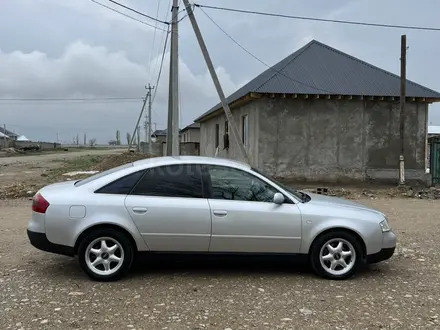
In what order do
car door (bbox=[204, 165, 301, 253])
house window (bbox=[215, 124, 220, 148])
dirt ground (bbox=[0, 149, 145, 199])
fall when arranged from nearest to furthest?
car door (bbox=[204, 165, 301, 253]) < dirt ground (bbox=[0, 149, 145, 199]) < house window (bbox=[215, 124, 220, 148])

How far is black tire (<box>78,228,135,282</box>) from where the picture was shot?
5.15m

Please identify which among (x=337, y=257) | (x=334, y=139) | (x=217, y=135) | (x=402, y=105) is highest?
(x=402, y=105)

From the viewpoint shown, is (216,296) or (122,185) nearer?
(216,296)

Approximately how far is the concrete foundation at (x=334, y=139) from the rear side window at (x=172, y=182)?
38.9 feet

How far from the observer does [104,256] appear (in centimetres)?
519

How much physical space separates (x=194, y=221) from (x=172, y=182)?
0.55m

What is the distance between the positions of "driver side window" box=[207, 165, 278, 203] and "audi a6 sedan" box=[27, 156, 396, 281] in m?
0.01

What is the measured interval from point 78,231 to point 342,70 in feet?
53.4

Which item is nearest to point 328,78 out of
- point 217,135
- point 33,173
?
point 217,135

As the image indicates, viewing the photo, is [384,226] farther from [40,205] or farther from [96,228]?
[40,205]

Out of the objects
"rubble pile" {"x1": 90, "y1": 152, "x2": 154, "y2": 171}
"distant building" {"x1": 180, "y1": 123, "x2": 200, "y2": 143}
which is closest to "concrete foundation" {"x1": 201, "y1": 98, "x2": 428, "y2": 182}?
"rubble pile" {"x1": 90, "y1": 152, "x2": 154, "y2": 171}

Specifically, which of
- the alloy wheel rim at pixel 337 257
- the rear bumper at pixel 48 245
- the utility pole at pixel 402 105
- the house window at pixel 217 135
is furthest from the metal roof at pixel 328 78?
the rear bumper at pixel 48 245

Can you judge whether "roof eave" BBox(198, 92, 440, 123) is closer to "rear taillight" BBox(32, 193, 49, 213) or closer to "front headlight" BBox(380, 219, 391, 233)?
"front headlight" BBox(380, 219, 391, 233)

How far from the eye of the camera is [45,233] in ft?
16.9
